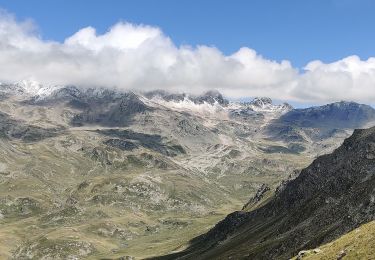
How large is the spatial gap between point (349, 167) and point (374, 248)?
134m

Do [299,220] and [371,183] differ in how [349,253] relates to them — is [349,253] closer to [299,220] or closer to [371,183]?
[371,183]

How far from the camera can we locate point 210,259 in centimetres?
19962

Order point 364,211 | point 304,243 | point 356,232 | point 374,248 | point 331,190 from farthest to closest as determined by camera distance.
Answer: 1. point 331,190
2. point 304,243
3. point 364,211
4. point 356,232
5. point 374,248

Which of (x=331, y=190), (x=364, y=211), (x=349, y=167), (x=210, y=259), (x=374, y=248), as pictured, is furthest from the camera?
(x=210, y=259)

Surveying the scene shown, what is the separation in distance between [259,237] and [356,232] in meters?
131

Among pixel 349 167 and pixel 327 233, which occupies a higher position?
pixel 349 167

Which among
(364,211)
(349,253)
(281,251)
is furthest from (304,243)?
(349,253)

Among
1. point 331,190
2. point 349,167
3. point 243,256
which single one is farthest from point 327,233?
point 349,167

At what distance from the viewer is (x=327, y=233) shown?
11600 centimetres

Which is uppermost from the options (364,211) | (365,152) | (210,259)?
(365,152)

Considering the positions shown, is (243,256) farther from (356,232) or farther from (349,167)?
(356,232)

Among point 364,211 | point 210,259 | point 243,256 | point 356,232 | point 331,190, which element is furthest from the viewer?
point 210,259

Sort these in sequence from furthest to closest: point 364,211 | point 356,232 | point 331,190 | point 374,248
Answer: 1. point 331,190
2. point 364,211
3. point 356,232
4. point 374,248

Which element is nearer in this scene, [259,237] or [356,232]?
[356,232]
